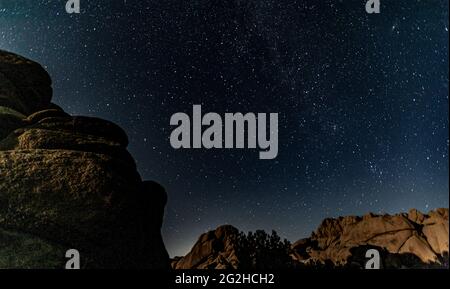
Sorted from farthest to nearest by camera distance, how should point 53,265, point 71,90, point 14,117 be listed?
point 14,117 < point 71,90 < point 53,265

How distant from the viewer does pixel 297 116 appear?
6934 millimetres

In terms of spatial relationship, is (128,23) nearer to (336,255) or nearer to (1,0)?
(1,0)

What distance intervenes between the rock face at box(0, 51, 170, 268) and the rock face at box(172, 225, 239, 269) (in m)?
0.33

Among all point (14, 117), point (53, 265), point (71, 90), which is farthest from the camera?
point (14, 117)

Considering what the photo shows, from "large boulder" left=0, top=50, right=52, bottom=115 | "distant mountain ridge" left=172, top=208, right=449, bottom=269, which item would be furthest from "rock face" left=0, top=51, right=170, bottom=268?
"distant mountain ridge" left=172, top=208, right=449, bottom=269

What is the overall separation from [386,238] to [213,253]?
2363 mm

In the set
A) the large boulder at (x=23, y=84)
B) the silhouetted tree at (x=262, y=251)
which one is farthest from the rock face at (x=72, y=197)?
the silhouetted tree at (x=262, y=251)

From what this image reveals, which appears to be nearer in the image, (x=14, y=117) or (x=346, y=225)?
(x=346, y=225)

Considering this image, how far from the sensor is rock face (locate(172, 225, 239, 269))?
6.70 m


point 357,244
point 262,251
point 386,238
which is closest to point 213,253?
point 262,251

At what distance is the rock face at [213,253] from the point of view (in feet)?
22.0

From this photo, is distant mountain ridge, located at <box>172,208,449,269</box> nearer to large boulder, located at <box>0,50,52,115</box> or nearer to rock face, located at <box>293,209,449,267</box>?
rock face, located at <box>293,209,449,267</box>

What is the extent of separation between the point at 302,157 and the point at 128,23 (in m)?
2.97

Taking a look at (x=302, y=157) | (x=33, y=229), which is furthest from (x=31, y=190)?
(x=302, y=157)
